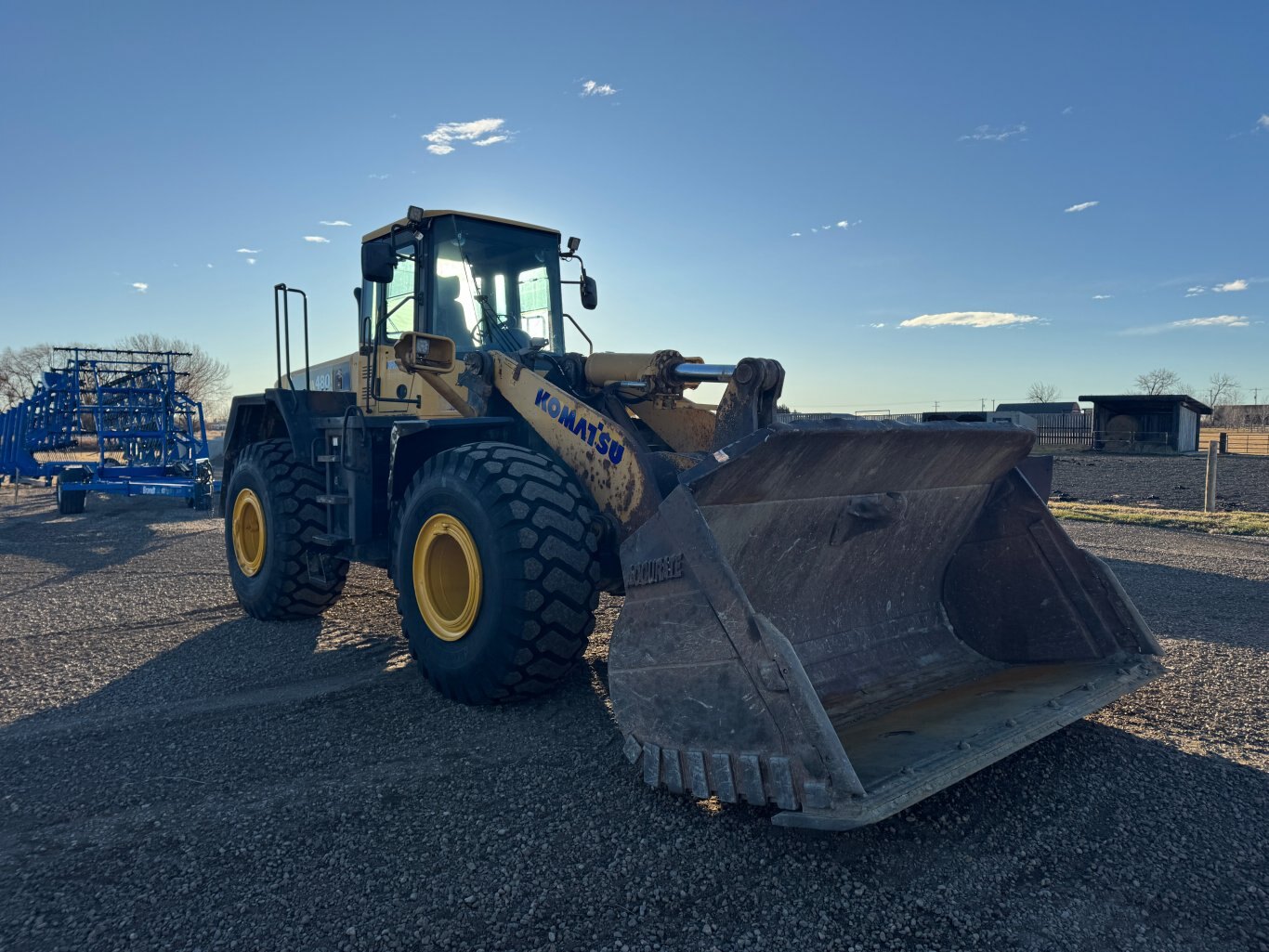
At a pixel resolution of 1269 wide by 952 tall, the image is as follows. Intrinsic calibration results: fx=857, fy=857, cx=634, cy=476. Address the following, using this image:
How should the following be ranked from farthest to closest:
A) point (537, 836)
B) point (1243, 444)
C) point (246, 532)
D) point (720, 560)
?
1. point (1243, 444)
2. point (246, 532)
3. point (720, 560)
4. point (537, 836)

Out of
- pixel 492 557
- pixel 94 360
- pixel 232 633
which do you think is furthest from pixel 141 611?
pixel 94 360

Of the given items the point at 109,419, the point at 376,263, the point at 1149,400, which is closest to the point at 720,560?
the point at 376,263

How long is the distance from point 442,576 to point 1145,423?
3565 centimetres

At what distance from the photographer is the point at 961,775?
279cm

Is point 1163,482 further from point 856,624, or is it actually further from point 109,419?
point 109,419

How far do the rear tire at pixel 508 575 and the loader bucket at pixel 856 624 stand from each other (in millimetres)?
540

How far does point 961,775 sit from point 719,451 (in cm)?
140

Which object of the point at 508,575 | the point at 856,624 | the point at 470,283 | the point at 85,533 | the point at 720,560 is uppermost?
the point at 470,283

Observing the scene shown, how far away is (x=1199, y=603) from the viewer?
6531 millimetres

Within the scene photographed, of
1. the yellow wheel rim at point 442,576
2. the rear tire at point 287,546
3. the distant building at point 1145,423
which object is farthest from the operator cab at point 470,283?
the distant building at point 1145,423

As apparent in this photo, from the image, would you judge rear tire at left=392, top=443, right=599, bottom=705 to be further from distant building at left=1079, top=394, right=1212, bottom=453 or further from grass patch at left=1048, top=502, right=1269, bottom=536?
distant building at left=1079, top=394, right=1212, bottom=453

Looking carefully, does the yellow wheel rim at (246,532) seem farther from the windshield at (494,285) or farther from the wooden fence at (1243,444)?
the wooden fence at (1243,444)

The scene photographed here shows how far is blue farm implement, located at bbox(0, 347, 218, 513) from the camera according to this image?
650 inches

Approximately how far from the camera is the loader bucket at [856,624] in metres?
2.72
